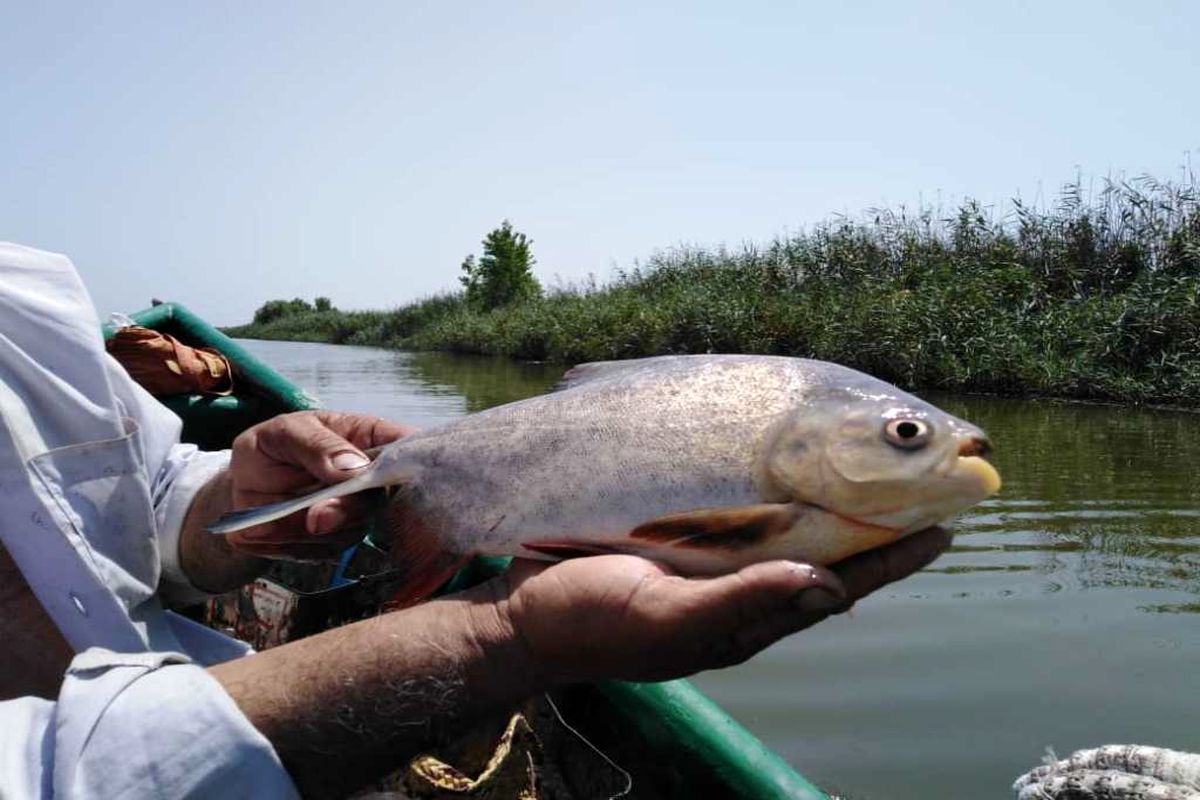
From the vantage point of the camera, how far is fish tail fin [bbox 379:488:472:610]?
1.94 m

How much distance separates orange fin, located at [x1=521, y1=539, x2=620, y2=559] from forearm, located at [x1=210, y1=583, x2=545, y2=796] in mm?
170

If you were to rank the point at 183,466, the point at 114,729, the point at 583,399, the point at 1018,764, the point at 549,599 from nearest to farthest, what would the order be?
the point at 114,729 < the point at 549,599 < the point at 583,399 < the point at 183,466 < the point at 1018,764

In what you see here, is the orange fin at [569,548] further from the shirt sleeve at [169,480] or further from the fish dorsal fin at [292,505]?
the shirt sleeve at [169,480]

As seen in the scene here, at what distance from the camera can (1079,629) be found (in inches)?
219

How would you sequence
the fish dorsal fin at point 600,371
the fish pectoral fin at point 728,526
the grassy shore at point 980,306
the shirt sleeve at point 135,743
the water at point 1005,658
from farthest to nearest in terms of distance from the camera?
1. the grassy shore at point 980,306
2. the water at point 1005,658
3. the fish dorsal fin at point 600,371
4. the fish pectoral fin at point 728,526
5. the shirt sleeve at point 135,743

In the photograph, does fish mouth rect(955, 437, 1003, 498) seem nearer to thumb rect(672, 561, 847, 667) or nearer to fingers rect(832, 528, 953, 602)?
fingers rect(832, 528, 953, 602)

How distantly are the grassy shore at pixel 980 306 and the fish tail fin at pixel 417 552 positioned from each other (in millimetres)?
14256

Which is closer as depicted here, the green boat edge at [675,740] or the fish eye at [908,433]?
the fish eye at [908,433]

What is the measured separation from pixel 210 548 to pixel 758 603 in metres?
1.53

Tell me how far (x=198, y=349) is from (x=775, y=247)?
1912 centimetres

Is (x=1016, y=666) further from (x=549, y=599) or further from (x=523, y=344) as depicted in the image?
(x=523, y=344)

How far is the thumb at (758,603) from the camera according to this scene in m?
1.52

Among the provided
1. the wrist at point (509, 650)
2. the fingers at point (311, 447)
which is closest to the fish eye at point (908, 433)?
the wrist at point (509, 650)

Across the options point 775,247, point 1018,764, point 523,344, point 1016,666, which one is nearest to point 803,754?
point 1018,764
